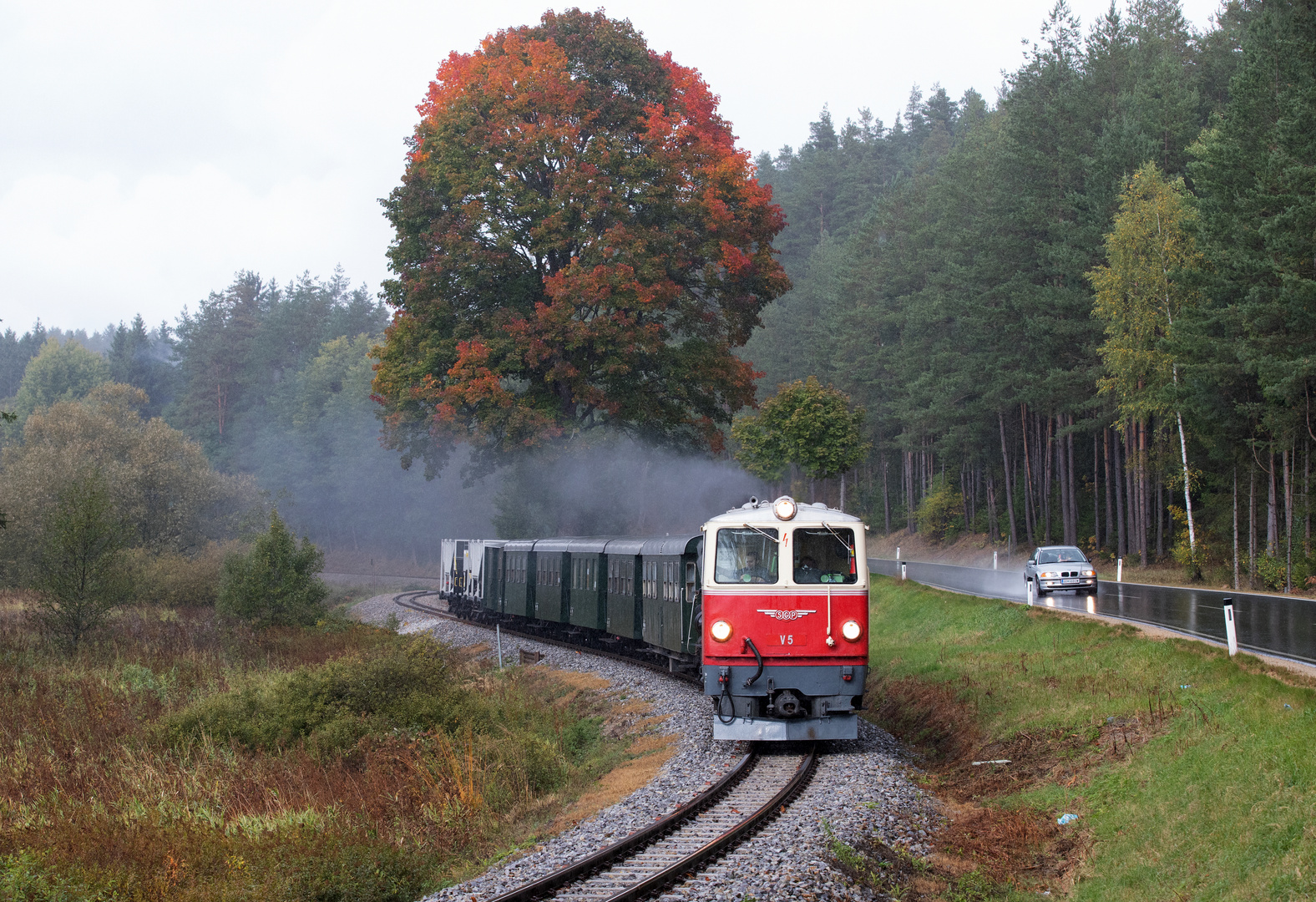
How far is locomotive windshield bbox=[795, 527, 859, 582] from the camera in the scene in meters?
13.0

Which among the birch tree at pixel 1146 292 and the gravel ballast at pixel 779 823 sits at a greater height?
the birch tree at pixel 1146 292

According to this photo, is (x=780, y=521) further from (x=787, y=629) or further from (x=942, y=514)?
(x=942, y=514)

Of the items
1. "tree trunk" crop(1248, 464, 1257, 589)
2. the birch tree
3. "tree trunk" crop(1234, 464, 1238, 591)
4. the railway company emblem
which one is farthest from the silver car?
the railway company emblem

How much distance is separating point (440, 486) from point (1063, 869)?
77.5 meters

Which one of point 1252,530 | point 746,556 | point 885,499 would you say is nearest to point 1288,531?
point 1252,530

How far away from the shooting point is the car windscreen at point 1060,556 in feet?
97.8

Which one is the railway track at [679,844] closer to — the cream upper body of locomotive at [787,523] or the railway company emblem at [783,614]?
the railway company emblem at [783,614]

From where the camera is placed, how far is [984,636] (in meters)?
21.1

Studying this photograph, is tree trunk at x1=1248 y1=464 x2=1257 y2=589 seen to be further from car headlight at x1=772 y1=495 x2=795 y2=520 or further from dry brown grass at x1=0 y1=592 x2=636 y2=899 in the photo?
car headlight at x1=772 y1=495 x2=795 y2=520

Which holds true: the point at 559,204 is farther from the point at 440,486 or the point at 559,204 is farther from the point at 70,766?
the point at 440,486

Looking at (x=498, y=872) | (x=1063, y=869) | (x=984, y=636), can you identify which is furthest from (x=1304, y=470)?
(x=498, y=872)

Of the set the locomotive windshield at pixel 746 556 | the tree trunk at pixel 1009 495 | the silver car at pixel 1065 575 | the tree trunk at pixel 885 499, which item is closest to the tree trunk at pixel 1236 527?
the silver car at pixel 1065 575

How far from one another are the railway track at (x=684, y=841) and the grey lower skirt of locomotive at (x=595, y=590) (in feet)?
12.6

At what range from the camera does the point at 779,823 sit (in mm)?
9484
